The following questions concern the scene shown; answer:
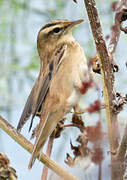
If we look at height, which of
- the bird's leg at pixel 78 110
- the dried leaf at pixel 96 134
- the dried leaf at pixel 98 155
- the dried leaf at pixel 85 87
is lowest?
the bird's leg at pixel 78 110

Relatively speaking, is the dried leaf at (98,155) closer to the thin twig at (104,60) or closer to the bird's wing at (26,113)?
the thin twig at (104,60)

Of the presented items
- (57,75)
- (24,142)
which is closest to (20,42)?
(57,75)

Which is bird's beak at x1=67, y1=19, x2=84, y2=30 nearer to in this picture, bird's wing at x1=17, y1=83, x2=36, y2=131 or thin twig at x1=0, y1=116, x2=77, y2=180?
bird's wing at x1=17, y1=83, x2=36, y2=131

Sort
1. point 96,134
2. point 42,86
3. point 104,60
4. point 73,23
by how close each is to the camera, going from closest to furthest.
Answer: point 96,134 < point 104,60 < point 42,86 < point 73,23

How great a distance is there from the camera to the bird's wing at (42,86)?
227 cm

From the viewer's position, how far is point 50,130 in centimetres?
213

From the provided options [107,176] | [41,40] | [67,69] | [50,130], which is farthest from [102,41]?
[41,40]

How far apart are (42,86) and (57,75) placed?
0.22 m

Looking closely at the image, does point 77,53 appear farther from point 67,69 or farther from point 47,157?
point 47,157

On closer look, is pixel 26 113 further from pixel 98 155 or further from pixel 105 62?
pixel 98 155

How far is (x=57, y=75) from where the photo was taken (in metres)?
2.89

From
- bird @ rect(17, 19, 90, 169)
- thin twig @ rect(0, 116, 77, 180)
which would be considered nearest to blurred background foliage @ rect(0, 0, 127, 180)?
bird @ rect(17, 19, 90, 169)

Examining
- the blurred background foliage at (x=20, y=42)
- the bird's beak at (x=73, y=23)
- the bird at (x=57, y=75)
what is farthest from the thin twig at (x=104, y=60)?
the blurred background foliage at (x=20, y=42)

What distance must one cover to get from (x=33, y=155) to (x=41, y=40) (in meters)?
1.57
